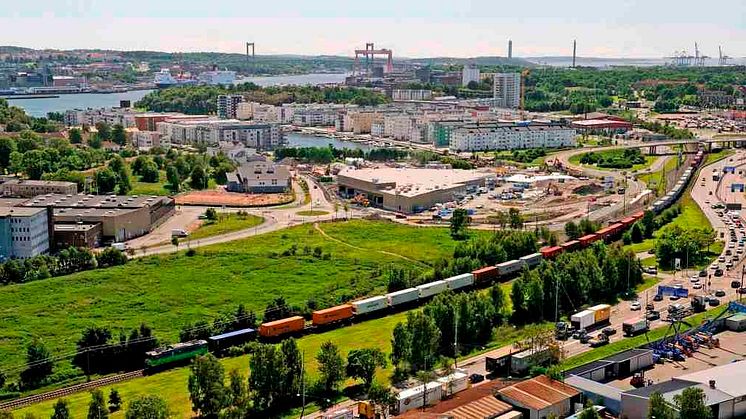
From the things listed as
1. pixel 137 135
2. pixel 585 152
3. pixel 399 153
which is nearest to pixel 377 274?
pixel 399 153

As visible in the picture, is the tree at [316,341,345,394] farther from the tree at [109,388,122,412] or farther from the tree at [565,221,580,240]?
the tree at [565,221,580,240]

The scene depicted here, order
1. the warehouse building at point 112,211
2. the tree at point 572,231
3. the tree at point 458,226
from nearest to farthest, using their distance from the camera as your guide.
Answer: the tree at point 572,231 → the warehouse building at point 112,211 → the tree at point 458,226

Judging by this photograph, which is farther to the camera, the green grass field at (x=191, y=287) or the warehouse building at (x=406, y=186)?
the warehouse building at (x=406, y=186)

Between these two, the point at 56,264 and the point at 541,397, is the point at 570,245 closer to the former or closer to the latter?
the point at 541,397

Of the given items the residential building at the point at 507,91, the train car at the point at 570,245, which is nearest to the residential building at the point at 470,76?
the residential building at the point at 507,91

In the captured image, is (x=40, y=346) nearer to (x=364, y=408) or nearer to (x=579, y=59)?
(x=364, y=408)

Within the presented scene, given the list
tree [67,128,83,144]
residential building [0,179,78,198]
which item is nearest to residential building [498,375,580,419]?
residential building [0,179,78,198]

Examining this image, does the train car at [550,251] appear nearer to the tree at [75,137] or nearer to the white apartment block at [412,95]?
the tree at [75,137]
